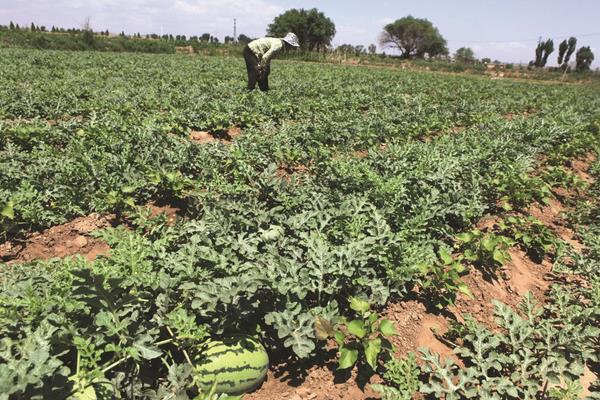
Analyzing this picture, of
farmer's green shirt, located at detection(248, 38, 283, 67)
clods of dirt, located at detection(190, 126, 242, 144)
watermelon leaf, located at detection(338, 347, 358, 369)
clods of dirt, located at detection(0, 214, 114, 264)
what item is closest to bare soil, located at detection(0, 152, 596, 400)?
clods of dirt, located at detection(0, 214, 114, 264)

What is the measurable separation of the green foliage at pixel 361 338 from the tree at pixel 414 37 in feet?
319

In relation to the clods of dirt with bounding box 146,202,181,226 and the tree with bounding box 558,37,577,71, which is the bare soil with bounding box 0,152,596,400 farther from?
the tree with bounding box 558,37,577,71

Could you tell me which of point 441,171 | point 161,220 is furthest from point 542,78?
point 161,220

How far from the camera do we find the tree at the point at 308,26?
237ft

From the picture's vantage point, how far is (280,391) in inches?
109

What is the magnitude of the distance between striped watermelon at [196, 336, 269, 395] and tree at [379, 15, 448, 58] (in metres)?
97.7

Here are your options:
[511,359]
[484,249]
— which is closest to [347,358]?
[511,359]

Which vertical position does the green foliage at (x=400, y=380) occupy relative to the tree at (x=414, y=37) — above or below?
below

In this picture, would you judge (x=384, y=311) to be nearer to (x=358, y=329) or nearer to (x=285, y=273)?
Result: (x=358, y=329)

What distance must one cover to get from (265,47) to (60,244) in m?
9.18

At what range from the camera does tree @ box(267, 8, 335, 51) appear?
72.2 m

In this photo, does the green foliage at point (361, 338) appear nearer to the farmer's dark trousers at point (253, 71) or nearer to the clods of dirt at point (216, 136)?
the clods of dirt at point (216, 136)

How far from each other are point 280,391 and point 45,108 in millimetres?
8562

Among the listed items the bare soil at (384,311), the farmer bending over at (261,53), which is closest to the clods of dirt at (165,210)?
A: the bare soil at (384,311)
